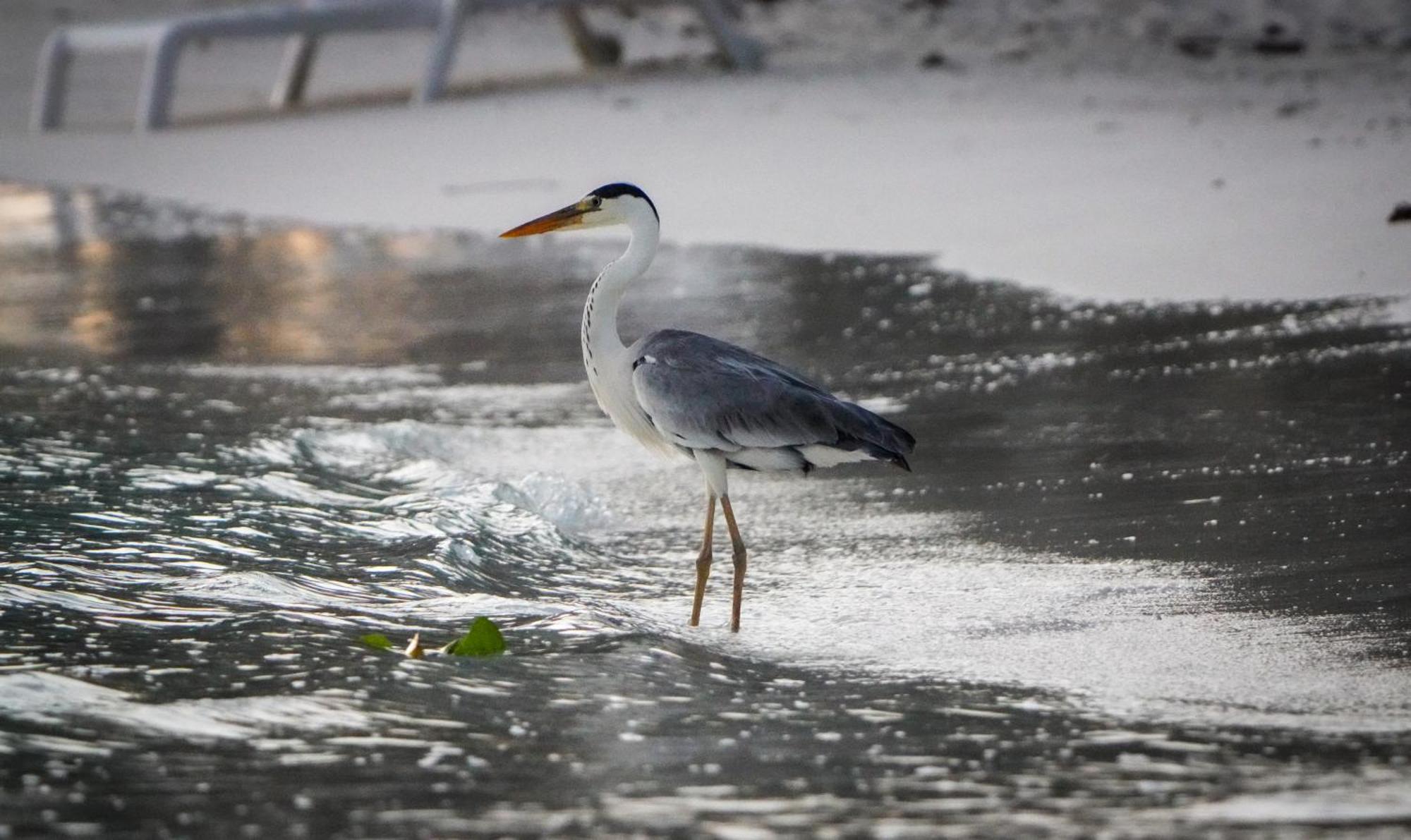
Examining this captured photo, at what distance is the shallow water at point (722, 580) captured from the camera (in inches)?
154

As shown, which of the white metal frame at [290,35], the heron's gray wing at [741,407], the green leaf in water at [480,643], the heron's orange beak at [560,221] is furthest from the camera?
the white metal frame at [290,35]

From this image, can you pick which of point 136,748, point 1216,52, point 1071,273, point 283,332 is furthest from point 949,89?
point 136,748

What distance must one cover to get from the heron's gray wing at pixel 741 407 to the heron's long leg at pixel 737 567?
21 centimetres

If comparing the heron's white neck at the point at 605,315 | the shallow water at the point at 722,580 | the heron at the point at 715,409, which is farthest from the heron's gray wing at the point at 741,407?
the shallow water at the point at 722,580

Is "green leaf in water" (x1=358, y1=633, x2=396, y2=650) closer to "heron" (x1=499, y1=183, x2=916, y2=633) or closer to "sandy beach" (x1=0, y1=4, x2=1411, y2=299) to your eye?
"heron" (x1=499, y1=183, x2=916, y2=633)

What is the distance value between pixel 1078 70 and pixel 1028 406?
8654 mm

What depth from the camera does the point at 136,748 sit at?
4129 millimetres

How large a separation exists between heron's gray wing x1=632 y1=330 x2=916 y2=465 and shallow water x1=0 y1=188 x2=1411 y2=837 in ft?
1.47

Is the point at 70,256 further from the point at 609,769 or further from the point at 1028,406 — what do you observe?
the point at 609,769

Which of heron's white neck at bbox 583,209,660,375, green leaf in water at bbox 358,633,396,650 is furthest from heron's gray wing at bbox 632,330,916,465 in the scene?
green leaf in water at bbox 358,633,396,650

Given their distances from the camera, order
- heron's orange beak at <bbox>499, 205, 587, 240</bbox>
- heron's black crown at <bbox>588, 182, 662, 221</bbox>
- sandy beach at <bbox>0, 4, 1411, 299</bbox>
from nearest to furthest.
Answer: heron's black crown at <bbox>588, 182, 662, 221</bbox> < heron's orange beak at <bbox>499, 205, 587, 240</bbox> < sandy beach at <bbox>0, 4, 1411, 299</bbox>

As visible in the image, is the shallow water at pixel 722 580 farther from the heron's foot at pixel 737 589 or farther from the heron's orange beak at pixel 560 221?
the heron's orange beak at pixel 560 221

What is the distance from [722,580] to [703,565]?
1.61ft

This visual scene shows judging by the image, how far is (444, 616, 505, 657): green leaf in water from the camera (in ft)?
16.0
